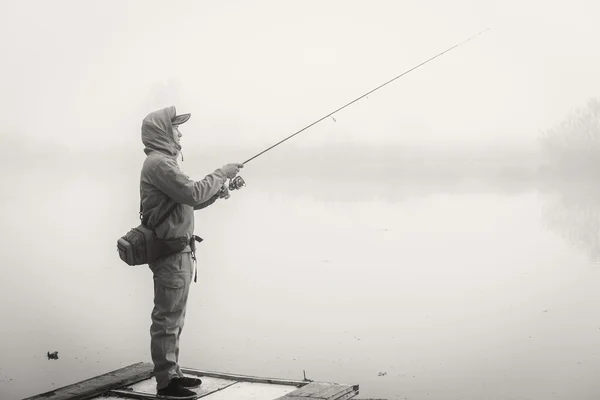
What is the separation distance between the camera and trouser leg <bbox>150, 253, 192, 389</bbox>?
166 inches

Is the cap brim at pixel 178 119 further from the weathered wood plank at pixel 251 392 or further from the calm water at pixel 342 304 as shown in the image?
the calm water at pixel 342 304

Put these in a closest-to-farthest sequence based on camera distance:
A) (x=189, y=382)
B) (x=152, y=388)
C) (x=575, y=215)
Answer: (x=189, y=382)
(x=152, y=388)
(x=575, y=215)

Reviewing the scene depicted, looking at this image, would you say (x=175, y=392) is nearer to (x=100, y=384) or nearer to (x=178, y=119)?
(x=100, y=384)

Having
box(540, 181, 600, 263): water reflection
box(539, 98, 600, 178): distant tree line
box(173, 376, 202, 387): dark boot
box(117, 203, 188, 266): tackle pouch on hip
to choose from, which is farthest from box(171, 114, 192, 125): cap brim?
box(539, 98, 600, 178): distant tree line

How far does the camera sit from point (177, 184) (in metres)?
4.13

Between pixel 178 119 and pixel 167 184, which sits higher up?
pixel 178 119

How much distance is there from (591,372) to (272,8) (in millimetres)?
18409

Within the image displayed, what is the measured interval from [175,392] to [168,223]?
2.61ft

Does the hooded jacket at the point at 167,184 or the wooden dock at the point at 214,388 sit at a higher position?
the hooded jacket at the point at 167,184

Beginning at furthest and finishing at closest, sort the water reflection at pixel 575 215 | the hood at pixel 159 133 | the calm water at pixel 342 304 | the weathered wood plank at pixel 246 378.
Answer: the water reflection at pixel 575 215
the calm water at pixel 342 304
the weathered wood plank at pixel 246 378
the hood at pixel 159 133

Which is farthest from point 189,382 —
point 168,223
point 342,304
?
point 342,304

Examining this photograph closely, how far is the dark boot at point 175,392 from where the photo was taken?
13.7ft

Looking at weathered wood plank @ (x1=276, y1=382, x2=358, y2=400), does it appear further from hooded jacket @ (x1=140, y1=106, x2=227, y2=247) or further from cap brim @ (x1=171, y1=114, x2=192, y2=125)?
cap brim @ (x1=171, y1=114, x2=192, y2=125)

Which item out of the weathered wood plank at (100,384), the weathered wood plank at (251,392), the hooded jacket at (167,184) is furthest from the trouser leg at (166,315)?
the weathered wood plank at (100,384)
